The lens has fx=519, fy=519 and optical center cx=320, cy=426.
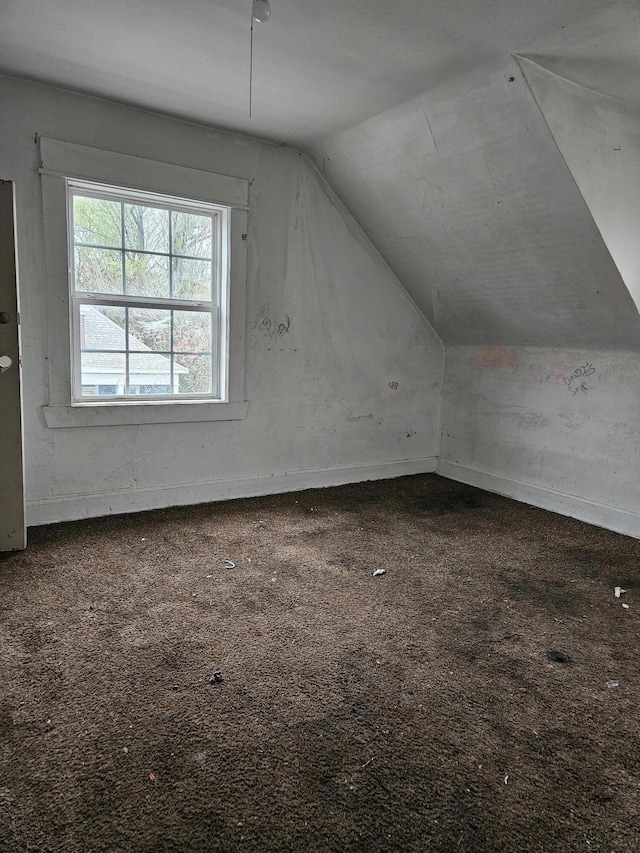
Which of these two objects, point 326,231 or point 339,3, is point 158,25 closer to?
point 339,3

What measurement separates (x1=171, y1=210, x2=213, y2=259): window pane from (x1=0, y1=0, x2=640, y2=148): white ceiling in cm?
65

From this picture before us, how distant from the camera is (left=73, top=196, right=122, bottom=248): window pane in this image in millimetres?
3227

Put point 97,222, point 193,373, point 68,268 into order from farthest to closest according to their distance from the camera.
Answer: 1. point 193,373
2. point 97,222
3. point 68,268

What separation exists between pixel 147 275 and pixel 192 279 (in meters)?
0.31

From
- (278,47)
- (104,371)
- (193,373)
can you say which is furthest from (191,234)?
(278,47)

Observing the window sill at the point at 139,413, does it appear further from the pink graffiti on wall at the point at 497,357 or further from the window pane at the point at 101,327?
the pink graffiti on wall at the point at 497,357

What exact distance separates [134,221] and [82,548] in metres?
2.08

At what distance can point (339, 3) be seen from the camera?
2.11 meters

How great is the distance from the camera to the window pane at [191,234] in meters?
3.53

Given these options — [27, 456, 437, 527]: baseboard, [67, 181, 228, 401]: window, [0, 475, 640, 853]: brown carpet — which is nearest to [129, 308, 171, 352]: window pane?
[67, 181, 228, 401]: window

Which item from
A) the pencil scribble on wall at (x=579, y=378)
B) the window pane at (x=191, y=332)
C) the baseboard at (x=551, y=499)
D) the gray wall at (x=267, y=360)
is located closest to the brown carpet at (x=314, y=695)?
the baseboard at (x=551, y=499)

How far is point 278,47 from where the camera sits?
245cm

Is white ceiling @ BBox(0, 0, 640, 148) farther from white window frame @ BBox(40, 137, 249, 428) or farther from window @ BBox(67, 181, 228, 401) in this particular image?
window @ BBox(67, 181, 228, 401)

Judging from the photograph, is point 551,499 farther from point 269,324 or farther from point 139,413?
point 139,413
